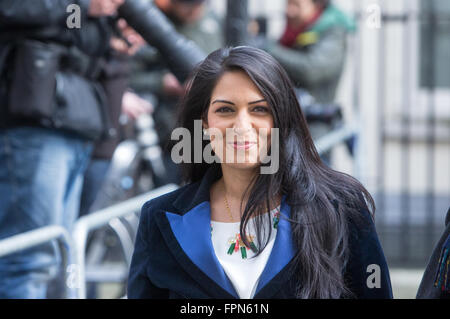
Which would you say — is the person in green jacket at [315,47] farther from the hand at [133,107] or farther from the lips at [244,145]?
the lips at [244,145]

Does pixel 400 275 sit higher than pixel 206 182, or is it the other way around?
pixel 206 182

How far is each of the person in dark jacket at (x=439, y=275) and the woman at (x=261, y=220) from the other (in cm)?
18

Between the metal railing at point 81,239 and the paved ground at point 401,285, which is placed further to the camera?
the paved ground at point 401,285

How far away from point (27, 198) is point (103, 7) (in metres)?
0.80

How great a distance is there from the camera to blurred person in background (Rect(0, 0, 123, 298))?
3199 millimetres

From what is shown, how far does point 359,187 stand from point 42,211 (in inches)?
61.2

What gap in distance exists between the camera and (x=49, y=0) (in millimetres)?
3172

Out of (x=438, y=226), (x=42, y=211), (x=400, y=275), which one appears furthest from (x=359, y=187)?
(x=438, y=226)

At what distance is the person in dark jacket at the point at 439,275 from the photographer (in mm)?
2180

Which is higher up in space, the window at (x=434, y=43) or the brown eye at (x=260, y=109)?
the window at (x=434, y=43)

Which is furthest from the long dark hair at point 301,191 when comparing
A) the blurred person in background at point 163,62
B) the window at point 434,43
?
the window at point 434,43

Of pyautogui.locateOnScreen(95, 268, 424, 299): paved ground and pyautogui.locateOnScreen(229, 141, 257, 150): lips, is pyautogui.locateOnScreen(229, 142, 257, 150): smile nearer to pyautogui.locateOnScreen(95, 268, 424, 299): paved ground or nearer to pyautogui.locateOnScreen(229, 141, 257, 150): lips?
pyautogui.locateOnScreen(229, 141, 257, 150): lips

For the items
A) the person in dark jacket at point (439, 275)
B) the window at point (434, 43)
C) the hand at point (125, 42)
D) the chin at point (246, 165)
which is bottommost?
the person in dark jacket at point (439, 275)
